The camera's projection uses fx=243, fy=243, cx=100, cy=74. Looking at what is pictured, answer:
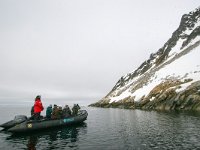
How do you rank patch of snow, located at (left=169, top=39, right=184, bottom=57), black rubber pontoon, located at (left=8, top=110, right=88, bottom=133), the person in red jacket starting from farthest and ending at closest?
patch of snow, located at (left=169, top=39, right=184, bottom=57), the person in red jacket, black rubber pontoon, located at (left=8, top=110, right=88, bottom=133)

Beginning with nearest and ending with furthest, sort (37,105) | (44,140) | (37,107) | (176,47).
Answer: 1. (44,140)
2. (37,105)
3. (37,107)
4. (176,47)

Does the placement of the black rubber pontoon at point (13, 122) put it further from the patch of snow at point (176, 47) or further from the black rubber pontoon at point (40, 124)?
the patch of snow at point (176, 47)

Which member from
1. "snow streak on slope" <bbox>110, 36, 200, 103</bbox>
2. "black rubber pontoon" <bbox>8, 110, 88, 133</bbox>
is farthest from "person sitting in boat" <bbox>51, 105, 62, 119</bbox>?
"snow streak on slope" <bbox>110, 36, 200, 103</bbox>

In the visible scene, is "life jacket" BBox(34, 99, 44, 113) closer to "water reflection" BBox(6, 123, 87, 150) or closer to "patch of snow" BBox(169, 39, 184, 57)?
"water reflection" BBox(6, 123, 87, 150)

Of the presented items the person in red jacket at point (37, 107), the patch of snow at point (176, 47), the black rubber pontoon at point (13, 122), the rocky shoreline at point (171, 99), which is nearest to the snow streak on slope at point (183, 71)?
the rocky shoreline at point (171, 99)

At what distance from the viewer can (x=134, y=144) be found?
23484 millimetres

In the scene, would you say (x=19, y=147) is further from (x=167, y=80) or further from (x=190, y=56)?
(x=190, y=56)

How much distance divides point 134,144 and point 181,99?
40.6 meters

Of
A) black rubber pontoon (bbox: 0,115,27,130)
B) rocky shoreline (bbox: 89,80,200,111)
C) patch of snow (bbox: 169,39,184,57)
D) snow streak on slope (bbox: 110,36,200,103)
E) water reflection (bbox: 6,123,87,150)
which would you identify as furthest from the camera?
patch of snow (bbox: 169,39,184,57)

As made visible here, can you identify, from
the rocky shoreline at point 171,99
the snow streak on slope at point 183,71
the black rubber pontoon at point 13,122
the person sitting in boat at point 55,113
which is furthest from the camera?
the snow streak on slope at point 183,71

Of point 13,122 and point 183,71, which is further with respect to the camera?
point 183,71

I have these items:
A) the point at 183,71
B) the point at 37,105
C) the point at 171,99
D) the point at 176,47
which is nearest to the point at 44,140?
the point at 37,105

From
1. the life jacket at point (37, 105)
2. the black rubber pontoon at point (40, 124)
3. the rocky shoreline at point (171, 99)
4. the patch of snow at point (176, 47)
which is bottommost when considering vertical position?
the black rubber pontoon at point (40, 124)

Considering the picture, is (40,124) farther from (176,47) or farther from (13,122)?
(176,47)
